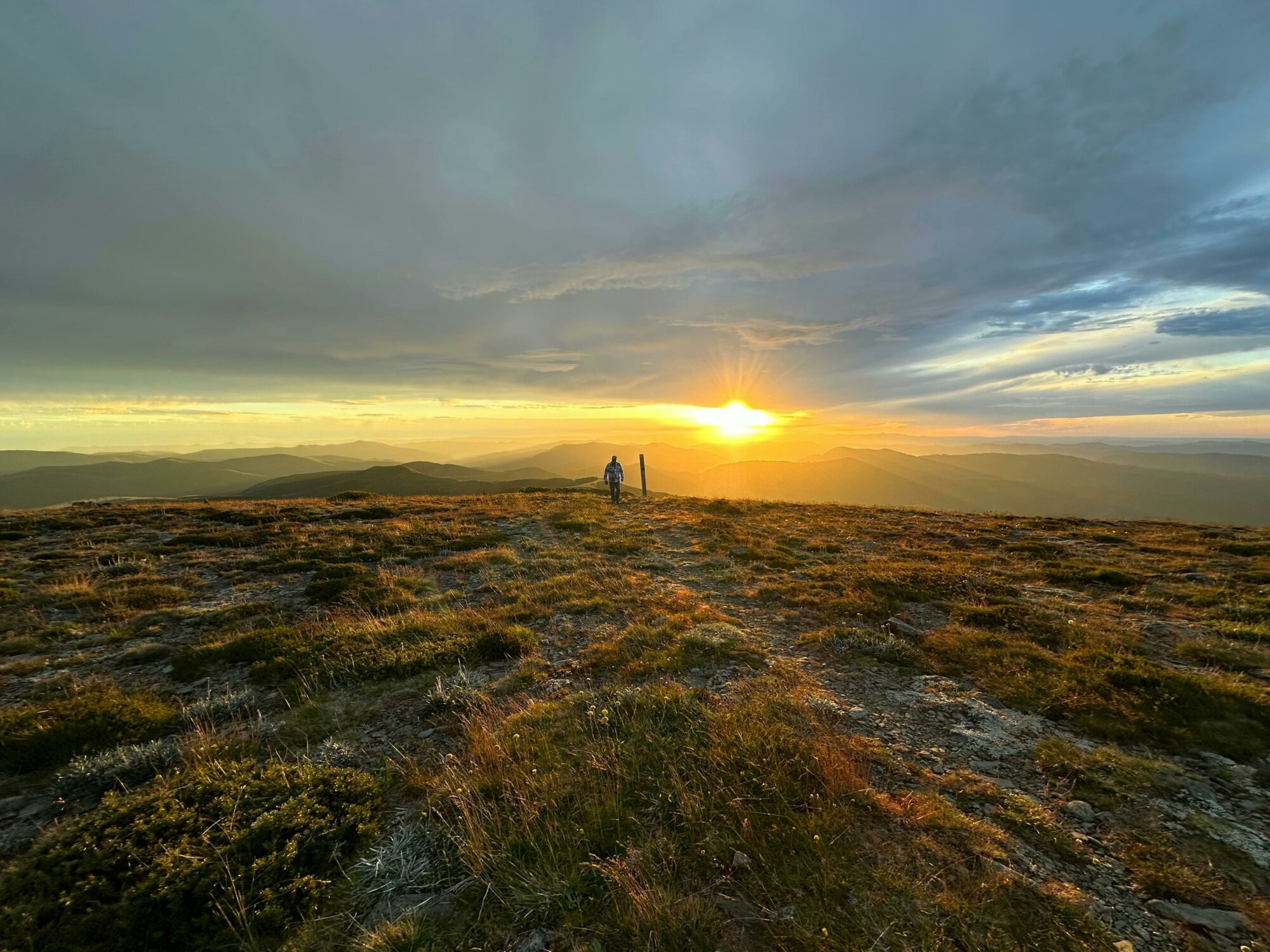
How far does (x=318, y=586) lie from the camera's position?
42.1 ft

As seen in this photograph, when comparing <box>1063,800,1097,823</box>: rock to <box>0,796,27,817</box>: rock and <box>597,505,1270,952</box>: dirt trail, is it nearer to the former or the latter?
<box>597,505,1270,952</box>: dirt trail

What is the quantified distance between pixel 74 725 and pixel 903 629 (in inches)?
588

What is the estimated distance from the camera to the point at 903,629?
1054 cm

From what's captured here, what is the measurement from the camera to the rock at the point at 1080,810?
5.12 metres

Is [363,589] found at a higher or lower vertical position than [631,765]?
higher

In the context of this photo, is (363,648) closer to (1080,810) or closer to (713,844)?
(713,844)

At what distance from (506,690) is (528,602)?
4102 millimetres

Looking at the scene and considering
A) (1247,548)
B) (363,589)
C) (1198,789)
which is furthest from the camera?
(1247,548)

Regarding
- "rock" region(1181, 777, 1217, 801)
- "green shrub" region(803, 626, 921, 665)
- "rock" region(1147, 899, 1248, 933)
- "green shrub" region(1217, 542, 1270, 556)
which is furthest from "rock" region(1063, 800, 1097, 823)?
"green shrub" region(1217, 542, 1270, 556)

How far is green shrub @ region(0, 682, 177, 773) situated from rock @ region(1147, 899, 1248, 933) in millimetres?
12072

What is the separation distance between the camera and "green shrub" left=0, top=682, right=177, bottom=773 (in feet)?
20.1

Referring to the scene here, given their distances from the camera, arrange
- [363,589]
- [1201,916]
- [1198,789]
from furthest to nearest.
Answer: [363,589] → [1198,789] → [1201,916]

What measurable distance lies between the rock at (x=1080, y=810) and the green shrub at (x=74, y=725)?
12172 millimetres

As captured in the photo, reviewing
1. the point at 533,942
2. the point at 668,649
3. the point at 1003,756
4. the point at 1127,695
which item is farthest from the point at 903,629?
the point at 533,942
